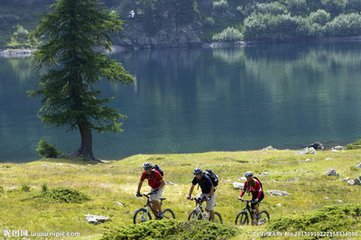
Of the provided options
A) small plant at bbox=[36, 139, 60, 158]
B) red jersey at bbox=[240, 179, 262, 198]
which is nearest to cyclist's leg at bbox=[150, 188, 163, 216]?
red jersey at bbox=[240, 179, 262, 198]

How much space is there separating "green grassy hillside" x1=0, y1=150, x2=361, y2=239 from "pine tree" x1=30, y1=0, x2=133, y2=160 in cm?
550

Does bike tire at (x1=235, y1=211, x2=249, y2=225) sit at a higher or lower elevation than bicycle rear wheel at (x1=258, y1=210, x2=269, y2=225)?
higher

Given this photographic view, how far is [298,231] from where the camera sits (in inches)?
713

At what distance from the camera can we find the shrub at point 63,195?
92.6 ft

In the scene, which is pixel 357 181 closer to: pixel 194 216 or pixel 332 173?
pixel 332 173

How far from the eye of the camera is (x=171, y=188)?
34.7 m

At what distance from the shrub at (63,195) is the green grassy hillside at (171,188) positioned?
260mm

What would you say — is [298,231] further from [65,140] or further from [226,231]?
[65,140]

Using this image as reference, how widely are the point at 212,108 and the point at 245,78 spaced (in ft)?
181

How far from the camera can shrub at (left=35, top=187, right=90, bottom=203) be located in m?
28.2

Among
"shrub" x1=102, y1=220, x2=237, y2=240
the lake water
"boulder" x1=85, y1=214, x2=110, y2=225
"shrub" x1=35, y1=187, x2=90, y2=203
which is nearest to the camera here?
"shrub" x1=102, y1=220, x2=237, y2=240

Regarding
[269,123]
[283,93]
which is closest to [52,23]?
[269,123]

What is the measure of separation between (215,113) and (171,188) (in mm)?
84971

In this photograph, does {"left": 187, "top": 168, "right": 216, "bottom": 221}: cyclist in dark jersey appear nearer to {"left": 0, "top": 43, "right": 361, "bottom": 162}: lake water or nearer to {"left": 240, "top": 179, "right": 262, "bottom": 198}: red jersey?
{"left": 240, "top": 179, "right": 262, "bottom": 198}: red jersey
